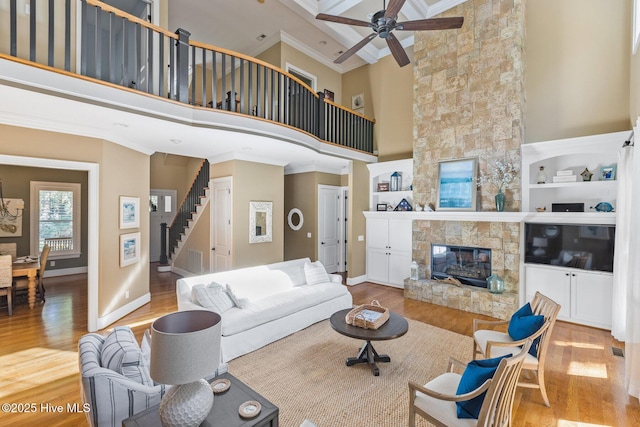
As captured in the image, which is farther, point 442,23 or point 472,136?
point 472,136

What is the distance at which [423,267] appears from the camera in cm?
579

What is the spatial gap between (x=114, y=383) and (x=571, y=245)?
577 centimetres

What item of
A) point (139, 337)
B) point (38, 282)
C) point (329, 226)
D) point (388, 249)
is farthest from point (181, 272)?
point (388, 249)

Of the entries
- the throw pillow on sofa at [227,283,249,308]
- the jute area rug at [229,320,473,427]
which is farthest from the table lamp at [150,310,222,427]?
the throw pillow on sofa at [227,283,249,308]

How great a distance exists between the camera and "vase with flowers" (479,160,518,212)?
4793 millimetres

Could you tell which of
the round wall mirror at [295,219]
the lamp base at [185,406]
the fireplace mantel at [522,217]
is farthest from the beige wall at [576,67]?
the lamp base at [185,406]

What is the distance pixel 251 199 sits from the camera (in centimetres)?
619

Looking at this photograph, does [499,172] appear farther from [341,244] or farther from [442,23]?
[341,244]

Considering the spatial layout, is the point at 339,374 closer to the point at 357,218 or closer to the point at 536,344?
the point at 536,344

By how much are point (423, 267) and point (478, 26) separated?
174 inches

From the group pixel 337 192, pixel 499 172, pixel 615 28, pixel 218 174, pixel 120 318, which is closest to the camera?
pixel 615 28

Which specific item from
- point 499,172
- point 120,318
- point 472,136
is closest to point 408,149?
point 472,136

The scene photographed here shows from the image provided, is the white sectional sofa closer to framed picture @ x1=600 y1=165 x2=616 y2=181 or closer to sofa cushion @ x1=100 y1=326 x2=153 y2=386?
sofa cushion @ x1=100 y1=326 x2=153 y2=386

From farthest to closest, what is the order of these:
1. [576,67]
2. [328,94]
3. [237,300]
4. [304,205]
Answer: [304,205], [328,94], [576,67], [237,300]
